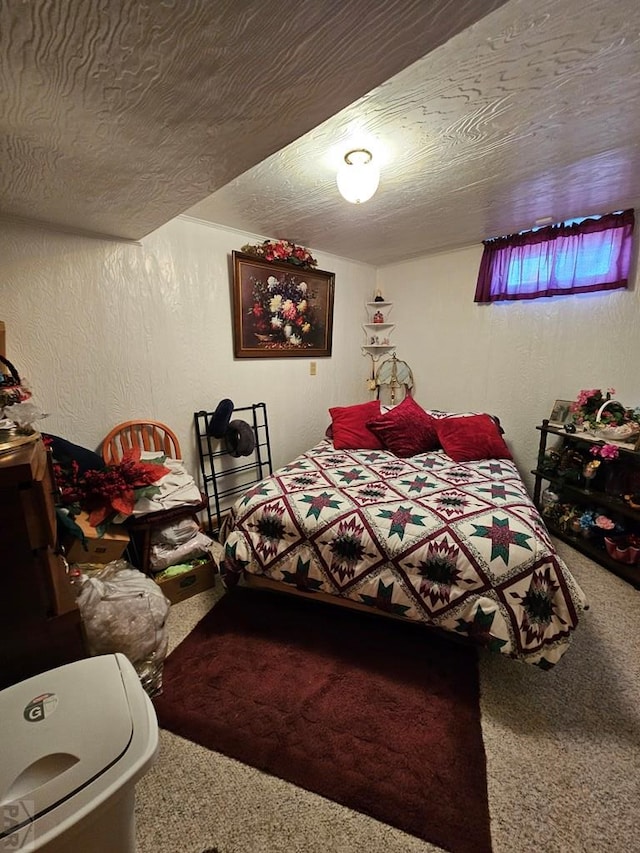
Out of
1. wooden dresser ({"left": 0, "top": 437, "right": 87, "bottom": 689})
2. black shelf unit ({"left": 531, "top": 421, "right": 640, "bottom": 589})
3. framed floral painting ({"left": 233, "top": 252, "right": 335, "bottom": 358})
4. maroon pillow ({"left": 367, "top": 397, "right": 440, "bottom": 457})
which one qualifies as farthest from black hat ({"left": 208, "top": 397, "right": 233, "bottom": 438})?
black shelf unit ({"left": 531, "top": 421, "right": 640, "bottom": 589})

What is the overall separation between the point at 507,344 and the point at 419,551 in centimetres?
238

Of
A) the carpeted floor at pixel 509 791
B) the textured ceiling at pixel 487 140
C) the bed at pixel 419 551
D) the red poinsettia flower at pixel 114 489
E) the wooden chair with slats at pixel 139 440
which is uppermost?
the textured ceiling at pixel 487 140

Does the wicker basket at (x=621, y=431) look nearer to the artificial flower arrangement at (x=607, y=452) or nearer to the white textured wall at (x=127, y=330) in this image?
the artificial flower arrangement at (x=607, y=452)

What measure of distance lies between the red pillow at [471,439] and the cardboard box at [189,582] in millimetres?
1969

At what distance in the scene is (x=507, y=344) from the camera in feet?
10.1

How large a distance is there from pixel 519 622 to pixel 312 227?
113 inches

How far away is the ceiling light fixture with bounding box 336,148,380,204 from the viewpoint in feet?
5.47

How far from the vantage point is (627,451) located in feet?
6.94

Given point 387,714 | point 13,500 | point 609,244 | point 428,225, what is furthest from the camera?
point 428,225

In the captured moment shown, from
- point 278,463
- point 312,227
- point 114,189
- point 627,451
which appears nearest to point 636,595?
point 627,451

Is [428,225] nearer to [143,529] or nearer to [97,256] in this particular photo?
[97,256]

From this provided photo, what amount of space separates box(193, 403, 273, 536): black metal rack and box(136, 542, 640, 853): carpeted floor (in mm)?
1627

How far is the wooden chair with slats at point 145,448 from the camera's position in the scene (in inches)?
73.8

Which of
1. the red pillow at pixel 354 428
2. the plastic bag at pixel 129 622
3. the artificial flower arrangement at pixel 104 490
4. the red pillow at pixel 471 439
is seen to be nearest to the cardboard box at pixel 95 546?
the artificial flower arrangement at pixel 104 490
